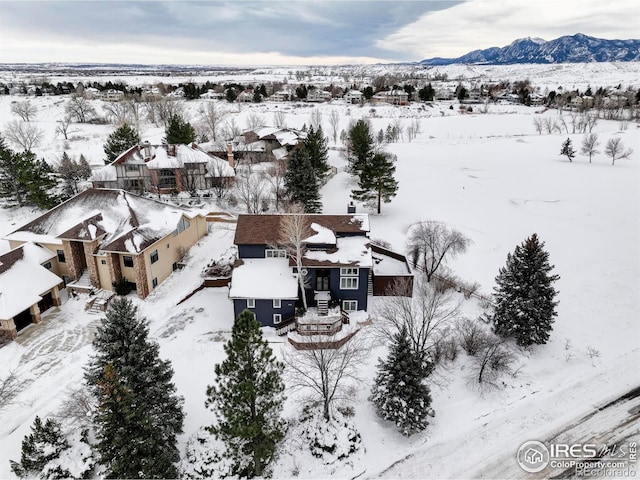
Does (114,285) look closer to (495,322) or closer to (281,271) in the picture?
(281,271)

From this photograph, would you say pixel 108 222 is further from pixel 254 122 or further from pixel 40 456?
pixel 254 122

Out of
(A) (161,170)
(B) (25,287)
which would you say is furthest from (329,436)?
(A) (161,170)

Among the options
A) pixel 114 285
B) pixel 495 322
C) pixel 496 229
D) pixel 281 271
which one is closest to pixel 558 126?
pixel 496 229

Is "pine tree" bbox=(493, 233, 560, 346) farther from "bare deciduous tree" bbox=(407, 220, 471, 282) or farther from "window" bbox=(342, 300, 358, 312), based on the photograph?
"window" bbox=(342, 300, 358, 312)

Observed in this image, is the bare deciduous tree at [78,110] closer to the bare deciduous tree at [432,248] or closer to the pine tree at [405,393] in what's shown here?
the bare deciduous tree at [432,248]

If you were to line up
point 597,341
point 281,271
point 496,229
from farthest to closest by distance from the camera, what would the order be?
point 496,229
point 281,271
point 597,341

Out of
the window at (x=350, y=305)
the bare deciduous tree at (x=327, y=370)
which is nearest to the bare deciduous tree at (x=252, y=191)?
the window at (x=350, y=305)
